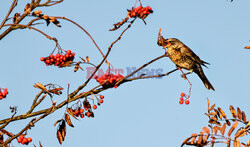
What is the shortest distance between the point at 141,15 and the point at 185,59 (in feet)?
8.40

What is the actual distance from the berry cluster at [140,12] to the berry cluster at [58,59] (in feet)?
2.84

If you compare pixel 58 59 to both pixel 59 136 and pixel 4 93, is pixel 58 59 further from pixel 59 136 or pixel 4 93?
pixel 59 136

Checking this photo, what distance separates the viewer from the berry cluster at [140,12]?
3538 millimetres

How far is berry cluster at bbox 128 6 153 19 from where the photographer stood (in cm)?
354

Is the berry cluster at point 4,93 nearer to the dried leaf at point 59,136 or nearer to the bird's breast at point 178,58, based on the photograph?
the dried leaf at point 59,136

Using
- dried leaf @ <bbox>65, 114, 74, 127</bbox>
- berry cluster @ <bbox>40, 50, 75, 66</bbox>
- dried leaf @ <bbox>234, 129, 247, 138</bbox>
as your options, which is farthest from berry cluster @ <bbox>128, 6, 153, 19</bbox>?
dried leaf @ <bbox>234, 129, 247, 138</bbox>

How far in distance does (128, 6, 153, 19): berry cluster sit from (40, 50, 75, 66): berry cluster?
0.87 m

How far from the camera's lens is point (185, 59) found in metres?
5.97

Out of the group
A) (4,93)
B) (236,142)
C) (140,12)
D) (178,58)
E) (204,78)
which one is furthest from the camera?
(204,78)

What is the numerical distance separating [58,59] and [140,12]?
1.08 m

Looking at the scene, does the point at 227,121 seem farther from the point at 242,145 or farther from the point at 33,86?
the point at 33,86

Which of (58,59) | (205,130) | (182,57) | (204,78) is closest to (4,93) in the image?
(58,59)

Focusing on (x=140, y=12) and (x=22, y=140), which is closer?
(x=22, y=140)

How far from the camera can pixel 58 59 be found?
3.91m
